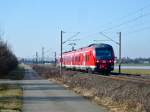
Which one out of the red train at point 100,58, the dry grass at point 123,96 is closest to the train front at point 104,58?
the red train at point 100,58

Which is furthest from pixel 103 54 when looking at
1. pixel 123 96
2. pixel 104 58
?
pixel 123 96

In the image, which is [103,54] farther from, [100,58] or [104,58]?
[100,58]

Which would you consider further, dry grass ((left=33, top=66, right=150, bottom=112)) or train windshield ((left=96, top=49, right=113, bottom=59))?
train windshield ((left=96, top=49, right=113, bottom=59))

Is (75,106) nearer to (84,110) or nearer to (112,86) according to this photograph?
(84,110)

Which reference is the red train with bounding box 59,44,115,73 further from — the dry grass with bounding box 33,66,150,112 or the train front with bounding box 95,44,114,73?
the dry grass with bounding box 33,66,150,112

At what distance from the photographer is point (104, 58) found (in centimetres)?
5350

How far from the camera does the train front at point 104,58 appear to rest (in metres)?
53.0

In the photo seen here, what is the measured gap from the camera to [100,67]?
52.9 m

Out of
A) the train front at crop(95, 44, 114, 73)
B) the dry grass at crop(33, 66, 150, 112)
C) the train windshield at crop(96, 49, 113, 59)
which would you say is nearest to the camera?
the dry grass at crop(33, 66, 150, 112)

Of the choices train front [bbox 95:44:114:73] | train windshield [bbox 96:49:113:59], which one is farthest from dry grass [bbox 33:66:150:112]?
train windshield [bbox 96:49:113:59]

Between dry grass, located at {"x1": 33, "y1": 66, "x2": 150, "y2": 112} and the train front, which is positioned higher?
the train front

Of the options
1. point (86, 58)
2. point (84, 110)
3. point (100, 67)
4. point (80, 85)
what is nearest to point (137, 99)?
point (84, 110)

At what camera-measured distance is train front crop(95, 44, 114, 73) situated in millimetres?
53000

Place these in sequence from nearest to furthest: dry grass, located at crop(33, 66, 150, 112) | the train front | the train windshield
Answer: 1. dry grass, located at crop(33, 66, 150, 112)
2. the train front
3. the train windshield
